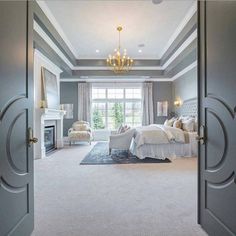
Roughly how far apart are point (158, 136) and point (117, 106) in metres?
5.01

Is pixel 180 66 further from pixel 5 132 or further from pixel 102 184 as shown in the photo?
pixel 5 132

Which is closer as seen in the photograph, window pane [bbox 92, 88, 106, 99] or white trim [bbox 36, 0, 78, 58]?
white trim [bbox 36, 0, 78, 58]

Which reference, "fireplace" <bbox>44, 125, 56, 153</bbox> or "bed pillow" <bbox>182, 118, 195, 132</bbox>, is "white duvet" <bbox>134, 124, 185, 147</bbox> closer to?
"bed pillow" <bbox>182, 118, 195, 132</bbox>

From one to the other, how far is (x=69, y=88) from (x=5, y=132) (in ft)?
28.3

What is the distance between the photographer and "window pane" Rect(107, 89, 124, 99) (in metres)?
10.2

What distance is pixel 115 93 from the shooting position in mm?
10195

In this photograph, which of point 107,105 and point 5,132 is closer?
point 5,132

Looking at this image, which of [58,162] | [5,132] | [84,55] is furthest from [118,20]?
[5,132]

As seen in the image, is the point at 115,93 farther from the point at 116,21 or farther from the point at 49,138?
the point at 116,21

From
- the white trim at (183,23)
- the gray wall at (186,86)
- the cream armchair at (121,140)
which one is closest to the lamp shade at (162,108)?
the gray wall at (186,86)

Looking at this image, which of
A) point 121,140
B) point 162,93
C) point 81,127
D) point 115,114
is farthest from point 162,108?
point 121,140

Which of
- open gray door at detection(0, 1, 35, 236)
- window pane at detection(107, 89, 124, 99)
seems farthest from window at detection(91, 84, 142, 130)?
open gray door at detection(0, 1, 35, 236)

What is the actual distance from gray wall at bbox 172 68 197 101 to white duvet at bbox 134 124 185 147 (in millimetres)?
2346

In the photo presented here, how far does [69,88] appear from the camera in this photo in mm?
9773
